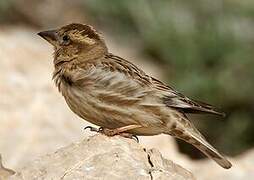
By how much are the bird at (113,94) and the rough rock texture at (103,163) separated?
0.33m

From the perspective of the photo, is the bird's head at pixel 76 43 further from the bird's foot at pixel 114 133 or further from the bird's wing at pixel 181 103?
the bird's foot at pixel 114 133

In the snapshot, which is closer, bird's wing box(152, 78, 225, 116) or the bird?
the bird

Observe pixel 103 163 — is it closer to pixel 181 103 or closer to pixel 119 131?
pixel 119 131

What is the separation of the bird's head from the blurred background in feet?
9.21

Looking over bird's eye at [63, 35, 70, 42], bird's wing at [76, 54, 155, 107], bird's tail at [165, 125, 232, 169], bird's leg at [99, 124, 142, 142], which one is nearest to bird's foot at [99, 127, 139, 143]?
bird's leg at [99, 124, 142, 142]

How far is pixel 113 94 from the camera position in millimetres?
7516

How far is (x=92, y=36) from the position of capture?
7.89m

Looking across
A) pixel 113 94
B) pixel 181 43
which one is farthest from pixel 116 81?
pixel 181 43

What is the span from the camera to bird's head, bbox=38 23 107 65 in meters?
7.83

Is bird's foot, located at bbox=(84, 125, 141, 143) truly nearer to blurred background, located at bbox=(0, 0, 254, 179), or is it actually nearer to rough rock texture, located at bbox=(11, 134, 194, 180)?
rough rock texture, located at bbox=(11, 134, 194, 180)

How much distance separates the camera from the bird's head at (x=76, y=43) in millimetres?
7832

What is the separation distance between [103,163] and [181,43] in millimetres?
7684

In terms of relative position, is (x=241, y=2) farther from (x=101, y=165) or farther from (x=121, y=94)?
(x=101, y=165)

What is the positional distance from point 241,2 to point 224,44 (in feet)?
4.71
